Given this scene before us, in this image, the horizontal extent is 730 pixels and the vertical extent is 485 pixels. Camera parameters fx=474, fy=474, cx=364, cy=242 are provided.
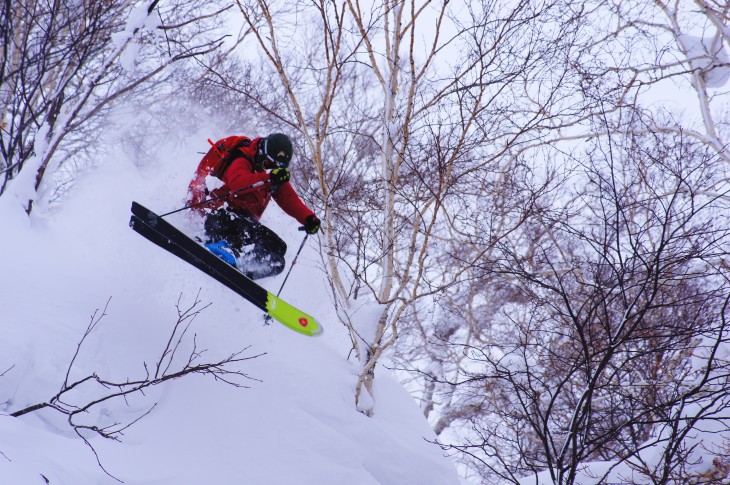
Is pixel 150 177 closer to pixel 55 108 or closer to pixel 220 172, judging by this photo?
pixel 55 108

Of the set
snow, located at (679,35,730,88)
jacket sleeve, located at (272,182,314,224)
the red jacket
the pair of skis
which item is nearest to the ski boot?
the pair of skis

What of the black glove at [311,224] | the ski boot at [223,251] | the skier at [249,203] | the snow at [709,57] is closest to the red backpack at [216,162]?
the skier at [249,203]

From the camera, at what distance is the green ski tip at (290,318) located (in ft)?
16.5

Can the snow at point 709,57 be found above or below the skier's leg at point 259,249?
above

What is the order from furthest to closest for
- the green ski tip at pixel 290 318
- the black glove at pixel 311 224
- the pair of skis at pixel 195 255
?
the black glove at pixel 311 224 → the green ski tip at pixel 290 318 → the pair of skis at pixel 195 255

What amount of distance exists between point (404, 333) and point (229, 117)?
6764 mm

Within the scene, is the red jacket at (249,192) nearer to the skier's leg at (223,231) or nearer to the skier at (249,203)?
the skier at (249,203)

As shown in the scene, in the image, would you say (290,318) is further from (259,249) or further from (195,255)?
(195,255)

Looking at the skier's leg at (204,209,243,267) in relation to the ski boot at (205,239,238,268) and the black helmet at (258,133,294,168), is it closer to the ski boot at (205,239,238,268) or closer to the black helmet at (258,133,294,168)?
the ski boot at (205,239,238,268)

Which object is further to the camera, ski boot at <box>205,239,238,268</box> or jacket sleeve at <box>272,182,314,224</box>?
jacket sleeve at <box>272,182,314,224</box>

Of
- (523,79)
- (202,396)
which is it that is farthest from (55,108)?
(523,79)

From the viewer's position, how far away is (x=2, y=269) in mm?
4461

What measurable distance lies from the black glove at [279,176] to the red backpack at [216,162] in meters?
0.46

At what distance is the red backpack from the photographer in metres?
5.18
